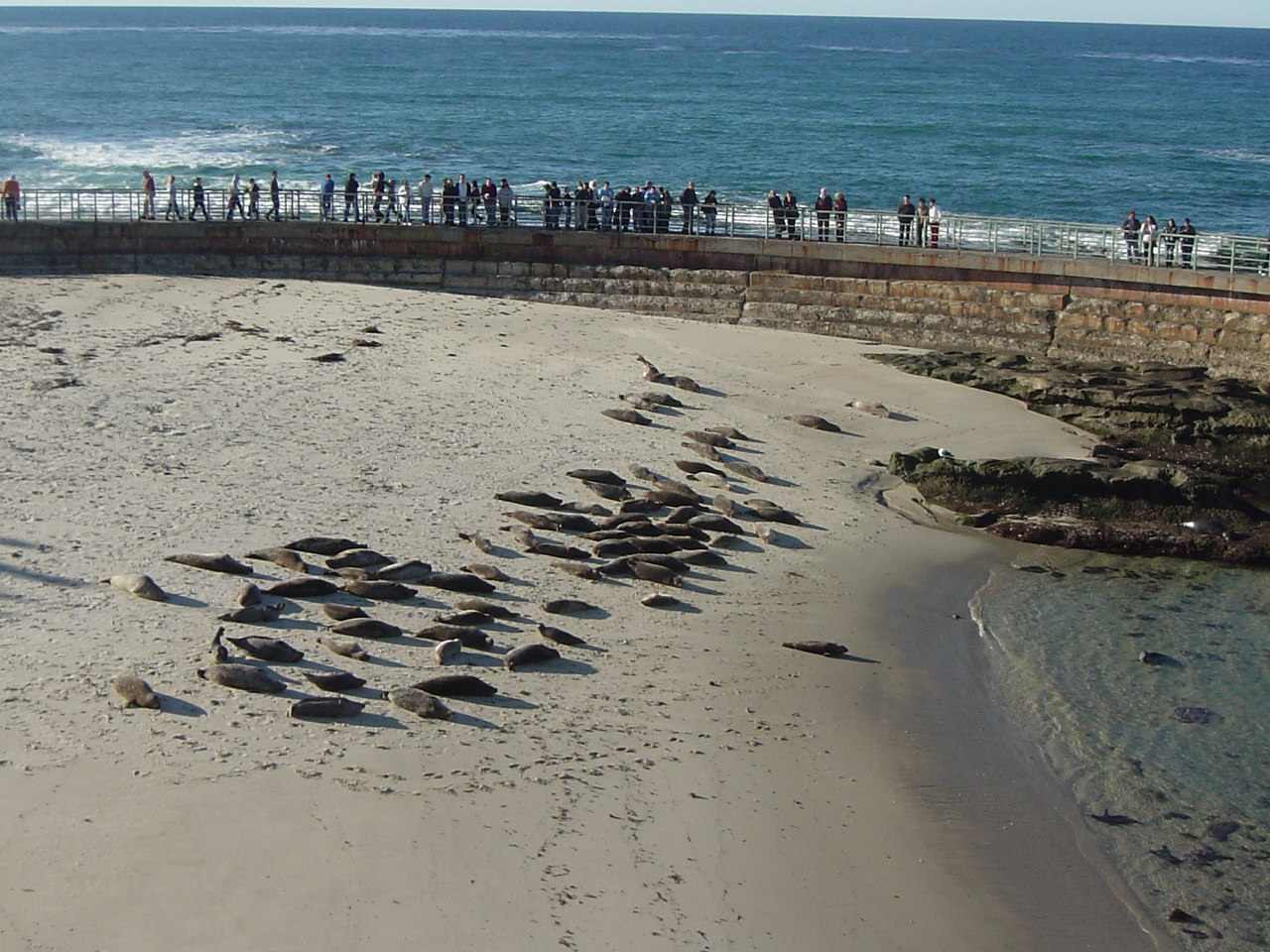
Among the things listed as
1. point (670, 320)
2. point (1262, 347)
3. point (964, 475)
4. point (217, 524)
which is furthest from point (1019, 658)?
point (670, 320)

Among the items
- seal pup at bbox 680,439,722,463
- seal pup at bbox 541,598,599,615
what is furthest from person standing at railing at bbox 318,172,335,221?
seal pup at bbox 541,598,599,615

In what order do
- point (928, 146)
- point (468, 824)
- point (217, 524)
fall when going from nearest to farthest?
point (468, 824)
point (217, 524)
point (928, 146)

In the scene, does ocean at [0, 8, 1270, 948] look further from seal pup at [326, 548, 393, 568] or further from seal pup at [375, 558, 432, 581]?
seal pup at [326, 548, 393, 568]

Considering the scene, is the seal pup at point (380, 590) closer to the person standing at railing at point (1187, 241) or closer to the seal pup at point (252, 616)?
the seal pup at point (252, 616)

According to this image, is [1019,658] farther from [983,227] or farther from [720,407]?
[983,227]

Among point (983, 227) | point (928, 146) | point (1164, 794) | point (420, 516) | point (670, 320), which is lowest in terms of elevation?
point (1164, 794)

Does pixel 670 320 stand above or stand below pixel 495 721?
above

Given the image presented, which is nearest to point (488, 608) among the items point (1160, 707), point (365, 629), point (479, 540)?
point (365, 629)
